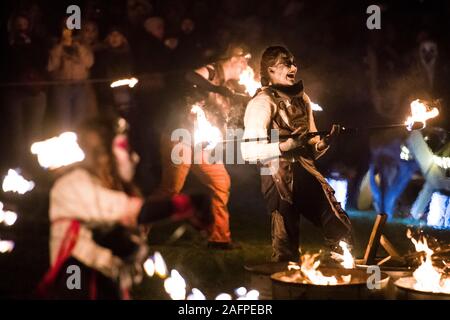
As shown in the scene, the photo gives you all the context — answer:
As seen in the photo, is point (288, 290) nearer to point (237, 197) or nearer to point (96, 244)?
point (96, 244)

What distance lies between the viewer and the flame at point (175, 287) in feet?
28.1

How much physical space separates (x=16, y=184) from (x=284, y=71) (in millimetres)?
3964

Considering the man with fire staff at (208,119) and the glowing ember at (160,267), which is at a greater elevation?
the man with fire staff at (208,119)

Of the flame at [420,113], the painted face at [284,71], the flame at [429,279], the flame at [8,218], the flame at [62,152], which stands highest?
the painted face at [284,71]

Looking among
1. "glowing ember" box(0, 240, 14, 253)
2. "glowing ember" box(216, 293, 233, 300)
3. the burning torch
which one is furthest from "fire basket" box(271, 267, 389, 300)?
"glowing ember" box(0, 240, 14, 253)

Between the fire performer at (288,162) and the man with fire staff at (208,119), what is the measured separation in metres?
1.43

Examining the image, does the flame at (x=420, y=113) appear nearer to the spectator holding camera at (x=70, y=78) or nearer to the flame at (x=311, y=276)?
the flame at (x=311, y=276)

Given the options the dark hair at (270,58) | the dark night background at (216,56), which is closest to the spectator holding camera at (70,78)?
the dark night background at (216,56)

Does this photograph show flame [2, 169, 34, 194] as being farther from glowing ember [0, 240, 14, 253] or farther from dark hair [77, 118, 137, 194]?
dark hair [77, 118, 137, 194]

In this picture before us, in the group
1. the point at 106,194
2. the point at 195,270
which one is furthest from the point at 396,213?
the point at 106,194

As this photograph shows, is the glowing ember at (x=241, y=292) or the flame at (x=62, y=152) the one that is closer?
the flame at (x=62, y=152)

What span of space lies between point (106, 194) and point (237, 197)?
30.7 feet

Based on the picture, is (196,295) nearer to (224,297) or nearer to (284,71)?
(224,297)
